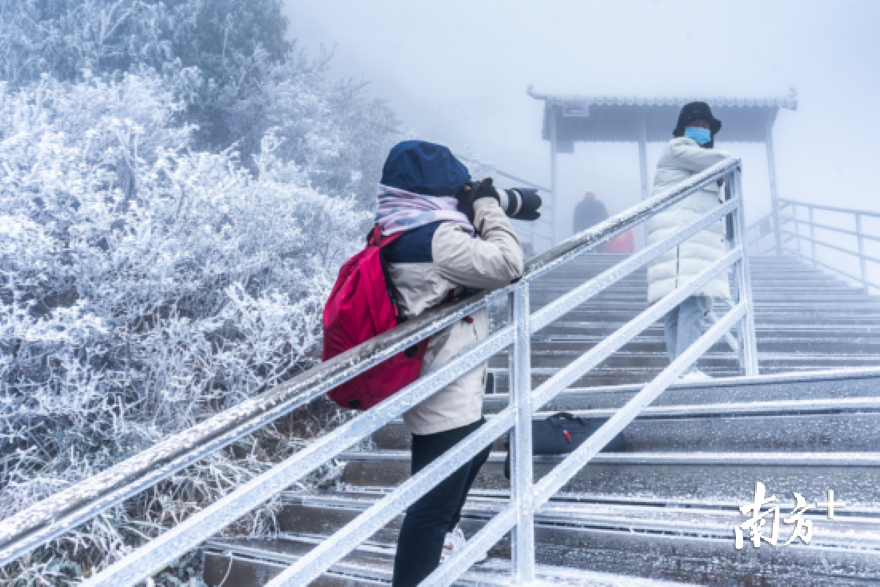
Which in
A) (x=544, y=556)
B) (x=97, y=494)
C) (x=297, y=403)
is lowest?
(x=544, y=556)

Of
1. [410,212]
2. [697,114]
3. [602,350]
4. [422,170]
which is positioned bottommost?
[602,350]

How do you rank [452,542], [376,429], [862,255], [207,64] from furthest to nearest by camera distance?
[207,64]
[862,255]
[452,542]
[376,429]

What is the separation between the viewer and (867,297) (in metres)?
5.55

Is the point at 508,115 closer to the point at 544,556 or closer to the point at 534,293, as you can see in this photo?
the point at 534,293

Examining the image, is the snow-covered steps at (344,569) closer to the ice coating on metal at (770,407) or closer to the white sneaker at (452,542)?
the white sneaker at (452,542)

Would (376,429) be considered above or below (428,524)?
above

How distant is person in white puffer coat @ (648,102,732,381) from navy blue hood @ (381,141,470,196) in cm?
185

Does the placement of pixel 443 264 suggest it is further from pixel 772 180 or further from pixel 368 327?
pixel 772 180

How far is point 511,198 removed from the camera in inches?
68.2

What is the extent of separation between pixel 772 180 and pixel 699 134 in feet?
24.4

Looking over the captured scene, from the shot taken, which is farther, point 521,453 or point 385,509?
point 521,453

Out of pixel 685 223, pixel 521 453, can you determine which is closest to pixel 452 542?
pixel 521 453

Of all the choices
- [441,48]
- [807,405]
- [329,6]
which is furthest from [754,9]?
[807,405]

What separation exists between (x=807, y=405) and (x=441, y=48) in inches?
1798
